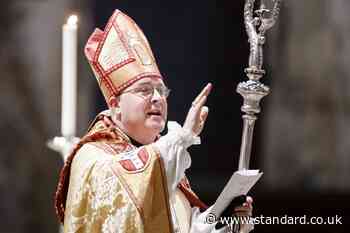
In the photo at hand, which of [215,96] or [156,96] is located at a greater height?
[156,96]

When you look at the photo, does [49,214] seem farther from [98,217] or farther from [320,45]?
[98,217]

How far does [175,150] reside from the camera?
13.7 feet

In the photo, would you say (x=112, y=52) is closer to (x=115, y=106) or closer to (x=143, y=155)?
(x=115, y=106)

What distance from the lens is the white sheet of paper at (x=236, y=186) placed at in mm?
4211

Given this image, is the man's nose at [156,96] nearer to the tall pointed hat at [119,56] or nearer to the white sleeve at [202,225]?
the tall pointed hat at [119,56]

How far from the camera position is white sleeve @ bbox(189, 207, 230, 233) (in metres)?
4.43

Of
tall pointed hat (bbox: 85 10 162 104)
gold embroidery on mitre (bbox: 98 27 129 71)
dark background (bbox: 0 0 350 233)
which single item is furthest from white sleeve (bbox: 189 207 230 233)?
dark background (bbox: 0 0 350 233)

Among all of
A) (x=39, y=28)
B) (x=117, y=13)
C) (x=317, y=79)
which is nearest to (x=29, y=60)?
(x=39, y=28)

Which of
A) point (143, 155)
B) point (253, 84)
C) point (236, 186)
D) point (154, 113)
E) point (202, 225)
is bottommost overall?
point (202, 225)

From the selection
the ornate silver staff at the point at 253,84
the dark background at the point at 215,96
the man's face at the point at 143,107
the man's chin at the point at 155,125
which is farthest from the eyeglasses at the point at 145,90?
the dark background at the point at 215,96

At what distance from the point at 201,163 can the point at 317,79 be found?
90 centimetres

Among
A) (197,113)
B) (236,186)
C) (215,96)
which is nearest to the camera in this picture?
(197,113)

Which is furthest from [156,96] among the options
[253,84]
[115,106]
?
[253,84]

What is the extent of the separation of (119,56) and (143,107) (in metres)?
0.25
